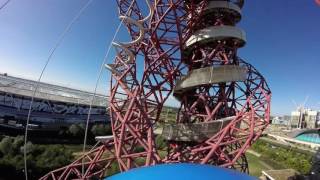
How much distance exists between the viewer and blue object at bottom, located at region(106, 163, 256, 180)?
295 inches

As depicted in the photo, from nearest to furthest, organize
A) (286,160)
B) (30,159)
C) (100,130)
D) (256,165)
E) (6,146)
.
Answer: (30,159) < (6,146) < (256,165) < (286,160) < (100,130)

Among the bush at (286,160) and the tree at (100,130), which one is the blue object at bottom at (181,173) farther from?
the tree at (100,130)

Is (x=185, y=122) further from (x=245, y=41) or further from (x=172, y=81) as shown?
(x=245, y=41)

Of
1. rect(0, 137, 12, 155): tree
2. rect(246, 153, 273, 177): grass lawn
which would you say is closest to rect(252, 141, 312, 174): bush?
rect(246, 153, 273, 177): grass lawn

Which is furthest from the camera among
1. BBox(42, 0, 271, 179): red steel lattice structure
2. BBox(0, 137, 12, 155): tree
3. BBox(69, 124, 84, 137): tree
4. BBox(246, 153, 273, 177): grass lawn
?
BBox(69, 124, 84, 137): tree

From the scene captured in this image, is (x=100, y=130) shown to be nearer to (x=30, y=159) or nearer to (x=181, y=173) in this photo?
(x=30, y=159)

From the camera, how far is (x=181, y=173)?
7.61 meters

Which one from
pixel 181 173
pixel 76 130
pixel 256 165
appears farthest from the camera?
pixel 76 130

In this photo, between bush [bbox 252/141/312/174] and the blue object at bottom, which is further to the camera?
bush [bbox 252/141/312/174]

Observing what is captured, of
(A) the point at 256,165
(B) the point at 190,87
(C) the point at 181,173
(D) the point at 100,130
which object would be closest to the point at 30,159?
(B) the point at 190,87

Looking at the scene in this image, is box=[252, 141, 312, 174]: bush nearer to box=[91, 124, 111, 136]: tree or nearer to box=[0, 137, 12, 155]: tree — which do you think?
box=[91, 124, 111, 136]: tree

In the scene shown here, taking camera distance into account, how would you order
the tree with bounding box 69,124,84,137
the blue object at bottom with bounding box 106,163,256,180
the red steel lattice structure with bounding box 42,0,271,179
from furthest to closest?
the tree with bounding box 69,124,84,137, the red steel lattice structure with bounding box 42,0,271,179, the blue object at bottom with bounding box 106,163,256,180

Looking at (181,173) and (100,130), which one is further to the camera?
(100,130)

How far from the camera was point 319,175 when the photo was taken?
1112cm
